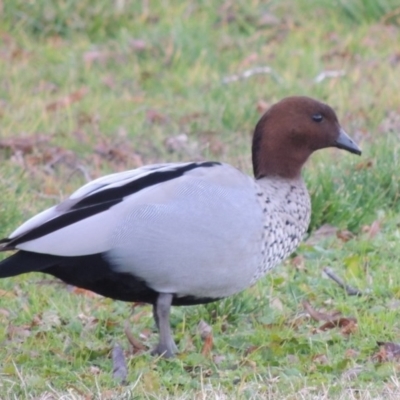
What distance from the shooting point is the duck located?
4094 millimetres

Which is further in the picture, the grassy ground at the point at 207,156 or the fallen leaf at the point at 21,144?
the fallen leaf at the point at 21,144

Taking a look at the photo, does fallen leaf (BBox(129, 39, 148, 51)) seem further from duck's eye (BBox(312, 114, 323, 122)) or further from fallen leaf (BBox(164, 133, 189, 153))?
duck's eye (BBox(312, 114, 323, 122))

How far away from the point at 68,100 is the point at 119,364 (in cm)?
408

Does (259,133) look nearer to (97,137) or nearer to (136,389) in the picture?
(136,389)

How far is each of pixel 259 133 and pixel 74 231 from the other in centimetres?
110

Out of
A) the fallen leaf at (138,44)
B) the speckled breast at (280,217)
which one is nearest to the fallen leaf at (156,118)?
the fallen leaf at (138,44)

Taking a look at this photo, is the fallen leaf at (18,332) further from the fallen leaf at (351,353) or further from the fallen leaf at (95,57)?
the fallen leaf at (95,57)

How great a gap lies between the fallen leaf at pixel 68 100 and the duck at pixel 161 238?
3.58 m

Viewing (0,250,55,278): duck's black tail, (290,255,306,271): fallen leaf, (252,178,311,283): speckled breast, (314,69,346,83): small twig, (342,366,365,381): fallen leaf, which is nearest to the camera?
(342,366,365,381): fallen leaf

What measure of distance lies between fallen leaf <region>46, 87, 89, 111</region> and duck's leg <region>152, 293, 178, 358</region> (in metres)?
3.78

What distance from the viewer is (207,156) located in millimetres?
6531

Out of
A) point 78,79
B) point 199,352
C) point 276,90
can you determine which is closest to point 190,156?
point 276,90

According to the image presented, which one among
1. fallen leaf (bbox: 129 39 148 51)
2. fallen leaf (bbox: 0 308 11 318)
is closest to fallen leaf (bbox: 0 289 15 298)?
fallen leaf (bbox: 0 308 11 318)

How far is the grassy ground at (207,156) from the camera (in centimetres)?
411
